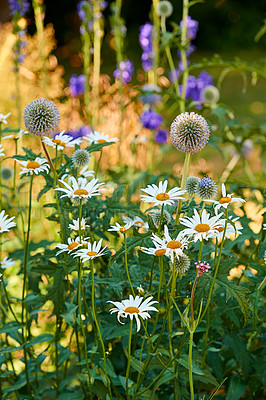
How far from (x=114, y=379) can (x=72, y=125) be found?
2.54 meters

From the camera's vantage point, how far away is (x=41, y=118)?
1.26 m

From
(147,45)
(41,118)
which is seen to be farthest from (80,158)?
(147,45)

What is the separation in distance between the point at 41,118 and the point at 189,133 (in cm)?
41

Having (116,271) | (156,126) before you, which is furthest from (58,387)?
(156,126)

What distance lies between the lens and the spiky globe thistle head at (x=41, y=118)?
125 centimetres

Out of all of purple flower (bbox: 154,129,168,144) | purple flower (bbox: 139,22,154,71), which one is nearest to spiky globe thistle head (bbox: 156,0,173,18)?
Answer: purple flower (bbox: 139,22,154,71)

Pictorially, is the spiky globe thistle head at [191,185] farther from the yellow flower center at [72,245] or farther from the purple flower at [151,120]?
the purple flower at [151,120]

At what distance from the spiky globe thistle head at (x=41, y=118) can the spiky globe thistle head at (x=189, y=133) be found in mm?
350

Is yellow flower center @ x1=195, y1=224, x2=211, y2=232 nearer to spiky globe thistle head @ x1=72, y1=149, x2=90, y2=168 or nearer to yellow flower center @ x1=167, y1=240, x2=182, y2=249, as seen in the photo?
yellow flower center @ x1=167, y1=240, x2=182, y2=249

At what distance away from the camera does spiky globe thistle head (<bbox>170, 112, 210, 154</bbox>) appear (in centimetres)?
113

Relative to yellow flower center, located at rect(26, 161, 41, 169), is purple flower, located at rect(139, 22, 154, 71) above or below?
above

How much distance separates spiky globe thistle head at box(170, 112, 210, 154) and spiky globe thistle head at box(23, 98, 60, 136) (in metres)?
0.35

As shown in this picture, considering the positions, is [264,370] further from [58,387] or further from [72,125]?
[72,125]

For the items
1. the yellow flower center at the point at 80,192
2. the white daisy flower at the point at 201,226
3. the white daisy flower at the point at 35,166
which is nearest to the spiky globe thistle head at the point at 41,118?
the white daisy flower at the point at 35,166
